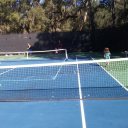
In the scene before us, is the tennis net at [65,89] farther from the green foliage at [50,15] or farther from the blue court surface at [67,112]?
the green foliage at [50,15]

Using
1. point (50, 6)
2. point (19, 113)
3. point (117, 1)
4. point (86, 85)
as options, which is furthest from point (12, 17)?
point (19, 113)

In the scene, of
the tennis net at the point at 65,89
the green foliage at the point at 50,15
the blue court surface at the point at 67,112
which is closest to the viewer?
the blue court surface at the point at 67,112

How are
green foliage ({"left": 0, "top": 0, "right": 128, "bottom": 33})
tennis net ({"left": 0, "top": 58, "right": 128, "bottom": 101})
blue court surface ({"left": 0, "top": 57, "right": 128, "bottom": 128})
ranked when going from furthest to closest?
green foliage ({"left": 0, "top": 0, "right": 128, "bottom": 33}) → tennis net ({"left": 0, "top": 58, "right": 128, "bottom": 101}) → blue court surface ({"left": 0, "top": 57, "right": 128, "bottom": 128})

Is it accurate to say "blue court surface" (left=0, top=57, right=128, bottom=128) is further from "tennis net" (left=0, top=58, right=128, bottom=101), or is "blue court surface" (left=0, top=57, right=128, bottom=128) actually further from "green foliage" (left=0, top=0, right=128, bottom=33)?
"green foliage" (left=0, top=0, right=128, bottom=33)

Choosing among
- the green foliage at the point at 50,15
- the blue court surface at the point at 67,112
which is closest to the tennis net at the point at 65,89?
the blue court surface at the point at 67,112

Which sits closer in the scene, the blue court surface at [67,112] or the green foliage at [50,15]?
the blue court surface at [67,112]

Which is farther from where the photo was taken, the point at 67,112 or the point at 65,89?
the point at 65,89

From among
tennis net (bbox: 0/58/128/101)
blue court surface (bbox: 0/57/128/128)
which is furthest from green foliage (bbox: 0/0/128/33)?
blue court surface (bbox: 0/57/128/128)

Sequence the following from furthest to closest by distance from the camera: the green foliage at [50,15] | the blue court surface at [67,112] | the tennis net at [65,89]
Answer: the green foliage at [50,15]
the tennis net at [65,89]
the blue court surface at [67,112]

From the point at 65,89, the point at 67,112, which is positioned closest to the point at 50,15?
the point at 65,89

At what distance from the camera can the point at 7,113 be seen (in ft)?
17.2

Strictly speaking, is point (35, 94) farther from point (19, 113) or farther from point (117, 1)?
point (117, 1)

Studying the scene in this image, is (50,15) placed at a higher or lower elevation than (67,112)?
higher

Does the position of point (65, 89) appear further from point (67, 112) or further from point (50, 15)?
point (50, 15)
